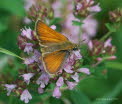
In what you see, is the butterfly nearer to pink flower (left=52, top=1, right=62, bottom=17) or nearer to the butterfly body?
the butterfly body

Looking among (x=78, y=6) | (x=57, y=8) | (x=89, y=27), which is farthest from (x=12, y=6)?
(x=78, y=6)

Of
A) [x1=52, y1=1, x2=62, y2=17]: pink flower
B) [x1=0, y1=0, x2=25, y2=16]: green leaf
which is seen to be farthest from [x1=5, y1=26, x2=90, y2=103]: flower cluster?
[x1=0, y1=0, x2=25, y2=16]: green leaf

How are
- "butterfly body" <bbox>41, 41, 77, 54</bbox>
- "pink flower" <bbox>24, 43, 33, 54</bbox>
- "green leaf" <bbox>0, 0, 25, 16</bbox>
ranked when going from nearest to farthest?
"butterfly body" <bbox>41, 41, 77, 54</bbox> → "pink flower" <bbox>24, 43, 33, 54</bbox> → "green leaf" <bbox>0, 0, 25, 16</bbox>

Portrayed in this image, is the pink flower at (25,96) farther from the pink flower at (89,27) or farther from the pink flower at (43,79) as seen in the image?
the pink flower at (89,27)

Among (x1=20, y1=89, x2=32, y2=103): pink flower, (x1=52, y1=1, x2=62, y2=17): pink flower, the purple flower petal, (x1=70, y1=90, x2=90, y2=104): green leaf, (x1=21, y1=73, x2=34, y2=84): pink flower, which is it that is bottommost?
(x1=70, y1=90, x2=90, y2=104): green leaf

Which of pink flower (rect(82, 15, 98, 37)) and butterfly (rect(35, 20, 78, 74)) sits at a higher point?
butterfly (rect(35, 20, 78, 74))

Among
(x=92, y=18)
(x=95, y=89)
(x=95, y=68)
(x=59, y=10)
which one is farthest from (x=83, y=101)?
(x=92, y=18)

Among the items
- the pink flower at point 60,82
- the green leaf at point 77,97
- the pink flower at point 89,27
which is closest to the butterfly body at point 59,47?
the pink flower at point 60,82

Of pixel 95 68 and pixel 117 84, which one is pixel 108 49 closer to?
pixel 95 68
